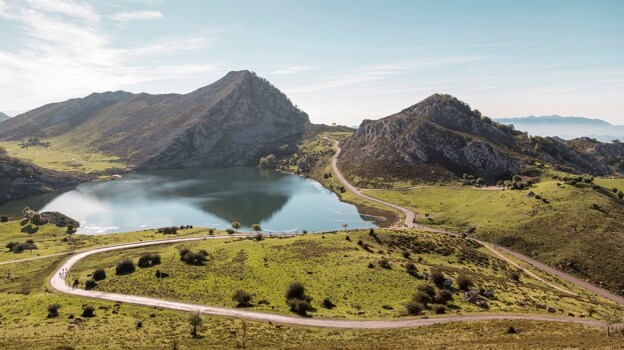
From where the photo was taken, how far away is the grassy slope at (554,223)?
110 m

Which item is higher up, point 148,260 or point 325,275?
point 148,260

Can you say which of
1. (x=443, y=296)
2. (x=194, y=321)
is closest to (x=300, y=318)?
(x=194, y=321)

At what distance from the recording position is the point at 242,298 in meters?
71.0

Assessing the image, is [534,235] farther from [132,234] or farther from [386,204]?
[132,234]

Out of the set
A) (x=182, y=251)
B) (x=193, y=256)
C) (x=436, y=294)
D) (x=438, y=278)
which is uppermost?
(x=182, y=251)

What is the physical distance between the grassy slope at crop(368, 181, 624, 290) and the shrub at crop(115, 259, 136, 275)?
341 feet

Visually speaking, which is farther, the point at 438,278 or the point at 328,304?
the point at 438,278

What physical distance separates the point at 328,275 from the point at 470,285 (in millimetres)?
30800

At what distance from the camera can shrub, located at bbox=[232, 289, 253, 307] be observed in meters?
70.9

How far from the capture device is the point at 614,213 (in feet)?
425

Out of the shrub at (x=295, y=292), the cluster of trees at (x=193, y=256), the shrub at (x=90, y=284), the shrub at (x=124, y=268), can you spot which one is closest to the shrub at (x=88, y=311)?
the shrub at (x=90, y=284)

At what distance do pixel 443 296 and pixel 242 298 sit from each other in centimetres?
3915

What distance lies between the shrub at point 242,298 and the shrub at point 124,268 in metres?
31.3

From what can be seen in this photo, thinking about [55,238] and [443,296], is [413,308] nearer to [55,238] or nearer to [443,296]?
[443,296]
